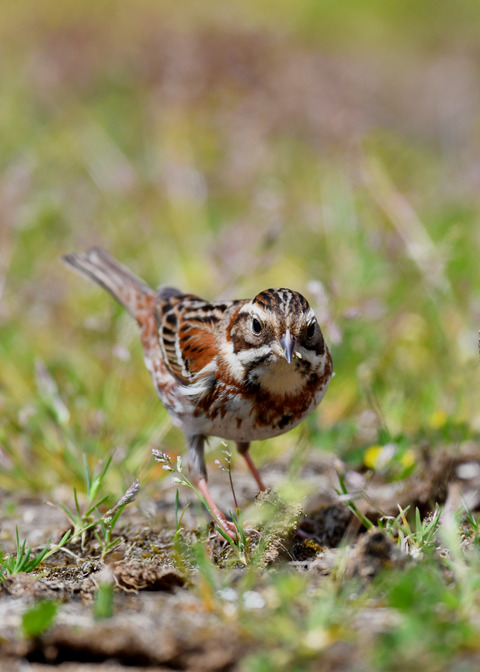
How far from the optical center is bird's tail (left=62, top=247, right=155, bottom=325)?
5.62 m

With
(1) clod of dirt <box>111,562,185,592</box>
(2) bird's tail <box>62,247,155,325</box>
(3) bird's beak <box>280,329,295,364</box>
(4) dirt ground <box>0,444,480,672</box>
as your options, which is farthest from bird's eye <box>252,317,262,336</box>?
(2) bird's tail <box>62,247,155,325</box>

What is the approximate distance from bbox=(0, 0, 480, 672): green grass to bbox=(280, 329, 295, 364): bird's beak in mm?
813

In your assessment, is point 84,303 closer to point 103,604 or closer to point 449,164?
point 103,604

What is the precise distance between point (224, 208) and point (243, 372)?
560 centimetres

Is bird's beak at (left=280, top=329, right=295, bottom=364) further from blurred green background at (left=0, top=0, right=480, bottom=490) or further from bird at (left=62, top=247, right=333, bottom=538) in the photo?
blurred green background at (left=0, top=0, right=480, bottom=490)

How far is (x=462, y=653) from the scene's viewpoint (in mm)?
2281

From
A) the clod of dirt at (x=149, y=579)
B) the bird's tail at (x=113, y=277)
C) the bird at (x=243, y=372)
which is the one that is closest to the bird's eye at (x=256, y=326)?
the bird at (x=243, y=372)

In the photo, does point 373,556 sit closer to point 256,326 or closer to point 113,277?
point 256,326

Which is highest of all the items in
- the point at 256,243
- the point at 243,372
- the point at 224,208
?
the point at 224,208

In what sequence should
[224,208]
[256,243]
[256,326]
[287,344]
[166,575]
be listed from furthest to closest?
1. [224,208]
2. [256,243]
3. [256,326]
4. [287,344]
5. [166,575]

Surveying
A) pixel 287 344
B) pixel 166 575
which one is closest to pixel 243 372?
pixel 287 344

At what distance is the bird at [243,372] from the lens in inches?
143

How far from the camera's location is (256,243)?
276 inches

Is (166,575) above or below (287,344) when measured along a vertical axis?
below
